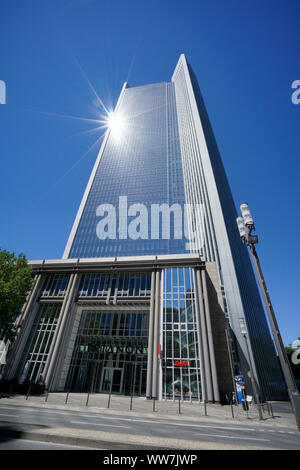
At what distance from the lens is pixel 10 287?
24219 millimetres

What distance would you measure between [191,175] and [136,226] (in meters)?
27.1

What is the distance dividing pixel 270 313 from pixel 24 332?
106 ft

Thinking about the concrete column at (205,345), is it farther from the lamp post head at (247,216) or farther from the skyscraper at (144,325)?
the lamp post head at (247,216)

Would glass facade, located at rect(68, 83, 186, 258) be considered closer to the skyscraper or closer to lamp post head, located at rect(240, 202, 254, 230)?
the skyscraper

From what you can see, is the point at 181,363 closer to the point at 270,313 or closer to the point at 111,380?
the point at 111,380

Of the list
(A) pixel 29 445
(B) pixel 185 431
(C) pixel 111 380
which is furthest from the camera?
(C) pixel 111 380

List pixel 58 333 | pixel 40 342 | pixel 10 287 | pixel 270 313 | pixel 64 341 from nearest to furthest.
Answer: pixel 270 313
pixel 10 287
pixel 58 333
pixel 64 341
pixel 40 342

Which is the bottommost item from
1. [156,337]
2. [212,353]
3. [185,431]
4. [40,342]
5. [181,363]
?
[185,431]

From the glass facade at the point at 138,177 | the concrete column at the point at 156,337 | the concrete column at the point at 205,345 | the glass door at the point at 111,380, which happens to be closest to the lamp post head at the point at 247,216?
the concrete column at the point at 205,345

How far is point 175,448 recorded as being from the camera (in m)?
4.99

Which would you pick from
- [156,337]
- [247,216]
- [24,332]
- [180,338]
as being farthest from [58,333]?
[247,216]

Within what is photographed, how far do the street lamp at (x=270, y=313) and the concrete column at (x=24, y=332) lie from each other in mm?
32098
